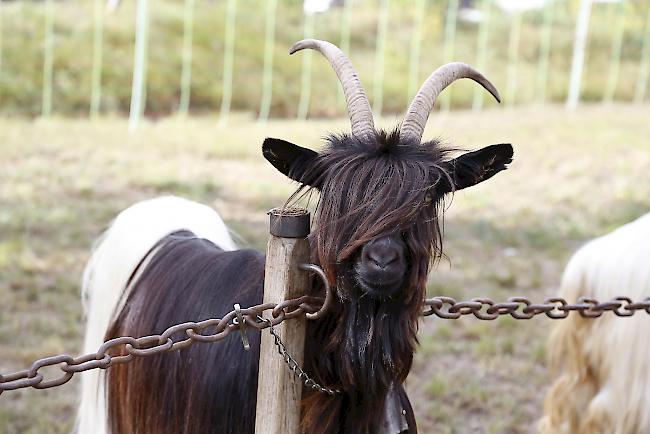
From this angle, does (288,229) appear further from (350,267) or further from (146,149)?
(146,149)

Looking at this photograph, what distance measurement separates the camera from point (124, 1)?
17953 millimetres

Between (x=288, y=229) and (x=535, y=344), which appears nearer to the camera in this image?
(x=288, y=229)

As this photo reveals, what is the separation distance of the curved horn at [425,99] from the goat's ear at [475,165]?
0.56ft

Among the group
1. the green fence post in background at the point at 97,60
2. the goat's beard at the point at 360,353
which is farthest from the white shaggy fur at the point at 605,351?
the green fence post in background at the point at 97,60

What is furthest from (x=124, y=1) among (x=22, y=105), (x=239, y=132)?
(x=239, y=132)

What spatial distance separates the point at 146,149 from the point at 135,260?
26.4 feet

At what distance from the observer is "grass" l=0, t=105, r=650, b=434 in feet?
19.1

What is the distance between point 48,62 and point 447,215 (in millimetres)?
8441

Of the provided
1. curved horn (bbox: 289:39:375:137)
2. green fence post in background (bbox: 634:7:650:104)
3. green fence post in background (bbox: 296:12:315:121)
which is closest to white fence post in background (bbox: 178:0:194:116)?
green fence post in background (bbox: 296:12:315:121)

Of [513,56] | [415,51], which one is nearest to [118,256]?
[415,51]

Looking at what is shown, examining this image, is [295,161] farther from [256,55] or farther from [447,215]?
[256,55]

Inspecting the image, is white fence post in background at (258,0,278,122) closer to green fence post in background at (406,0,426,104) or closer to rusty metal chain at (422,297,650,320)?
green fence post in background at (406,0,426,104)

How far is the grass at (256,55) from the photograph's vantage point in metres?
15.3

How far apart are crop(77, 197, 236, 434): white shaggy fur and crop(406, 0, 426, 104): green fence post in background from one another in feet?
45.0
